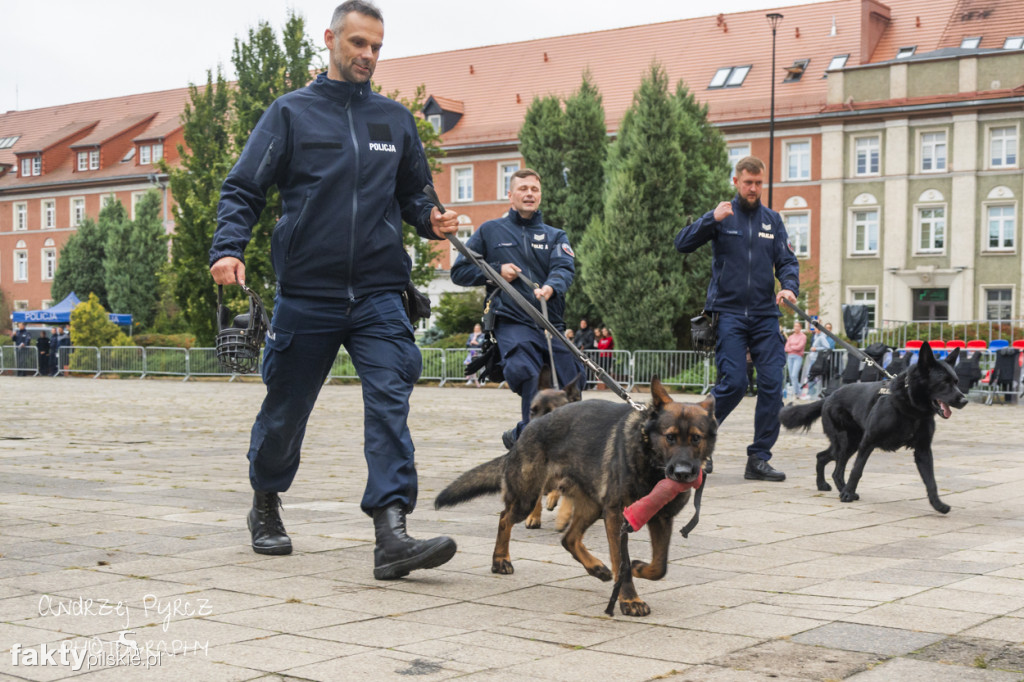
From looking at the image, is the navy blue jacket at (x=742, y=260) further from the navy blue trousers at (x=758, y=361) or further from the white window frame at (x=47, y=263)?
the white window frame at (x=47, y=263)

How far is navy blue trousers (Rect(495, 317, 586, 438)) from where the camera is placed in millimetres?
7734

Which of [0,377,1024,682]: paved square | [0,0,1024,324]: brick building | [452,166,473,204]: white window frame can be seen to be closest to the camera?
[0,377,1024,682]: paved square

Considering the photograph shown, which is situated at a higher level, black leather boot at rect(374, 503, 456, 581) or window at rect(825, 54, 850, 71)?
window at rect(825, 54, 850, 71)

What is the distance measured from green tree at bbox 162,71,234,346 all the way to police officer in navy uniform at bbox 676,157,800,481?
30018mm

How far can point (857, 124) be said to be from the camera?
48344 millimetres

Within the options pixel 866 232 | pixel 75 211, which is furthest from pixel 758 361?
pixel 75 211

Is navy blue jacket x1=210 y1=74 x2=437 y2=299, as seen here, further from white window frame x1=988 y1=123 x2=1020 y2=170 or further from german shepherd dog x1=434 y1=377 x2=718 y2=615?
white window frame x1=988 y1=123 x2=1020 y2=170

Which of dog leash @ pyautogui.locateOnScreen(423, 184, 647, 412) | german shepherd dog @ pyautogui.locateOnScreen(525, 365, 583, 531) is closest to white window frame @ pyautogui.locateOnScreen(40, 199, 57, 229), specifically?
german shepherd dog @ pyautogui.locateOnScreen(525, 365, 583, 531)

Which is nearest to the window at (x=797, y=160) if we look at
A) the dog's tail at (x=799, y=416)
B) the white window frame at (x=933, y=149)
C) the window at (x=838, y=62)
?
the window at (x=838, y=62)

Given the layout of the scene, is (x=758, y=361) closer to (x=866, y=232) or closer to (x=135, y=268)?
(x=866, y=232)

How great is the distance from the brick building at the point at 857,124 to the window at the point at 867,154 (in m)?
0.05

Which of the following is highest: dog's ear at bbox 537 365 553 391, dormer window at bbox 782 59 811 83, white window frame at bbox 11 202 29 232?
dormer window at bbox 782 59 811 83

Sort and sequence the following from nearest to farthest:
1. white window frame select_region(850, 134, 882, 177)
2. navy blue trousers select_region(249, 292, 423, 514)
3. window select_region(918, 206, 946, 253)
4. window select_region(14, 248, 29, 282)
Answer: navy blue trousers select_region(249, 292, 423, 514) → window select_region(918, 206, 946, 253) → white window frame select_region(850, 134, 882, 177) → window select_region(14, 248, 29, 282)

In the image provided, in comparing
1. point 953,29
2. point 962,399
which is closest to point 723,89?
point 953,29
